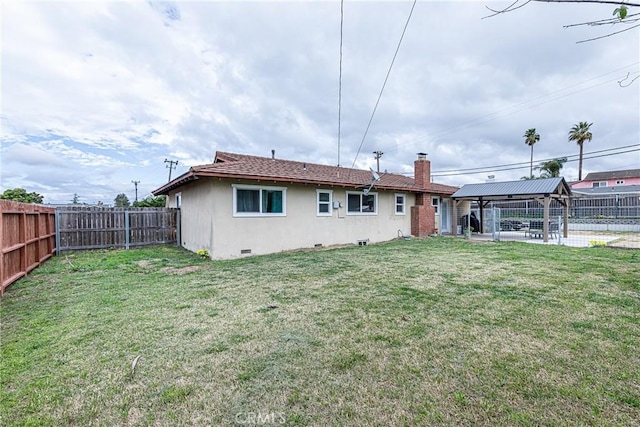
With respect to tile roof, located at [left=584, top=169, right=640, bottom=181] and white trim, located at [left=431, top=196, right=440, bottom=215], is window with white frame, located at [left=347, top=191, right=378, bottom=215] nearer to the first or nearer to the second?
white trim, located at [left=431, top=196, right=440, bottom=215]

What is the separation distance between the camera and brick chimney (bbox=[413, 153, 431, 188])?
52.7 ft

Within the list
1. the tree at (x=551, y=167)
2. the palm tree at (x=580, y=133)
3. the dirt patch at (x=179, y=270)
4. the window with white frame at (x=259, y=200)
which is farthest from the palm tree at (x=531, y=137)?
the dirt patch at (x=179, y=270)

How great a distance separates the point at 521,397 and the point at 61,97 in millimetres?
14416

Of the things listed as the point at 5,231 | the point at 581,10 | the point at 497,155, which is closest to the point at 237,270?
the point at 5,231

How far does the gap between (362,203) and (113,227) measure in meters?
10.1

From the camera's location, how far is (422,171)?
16.1m

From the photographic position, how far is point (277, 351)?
10.1ft

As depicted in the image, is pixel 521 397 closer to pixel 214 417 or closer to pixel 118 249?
pixel 214 417

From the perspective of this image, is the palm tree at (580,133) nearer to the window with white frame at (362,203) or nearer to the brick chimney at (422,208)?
the brick chimney at (422,208)

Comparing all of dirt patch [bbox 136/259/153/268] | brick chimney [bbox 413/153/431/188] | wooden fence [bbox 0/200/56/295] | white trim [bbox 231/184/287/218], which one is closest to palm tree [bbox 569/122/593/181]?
brick chimney [bbox 413/153/431/188]

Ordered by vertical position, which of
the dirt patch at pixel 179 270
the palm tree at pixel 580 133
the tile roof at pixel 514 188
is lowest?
the dirt patch at pixel 179 270

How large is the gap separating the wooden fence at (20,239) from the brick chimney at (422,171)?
15319 mm

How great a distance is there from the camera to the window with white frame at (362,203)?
41.5 ft

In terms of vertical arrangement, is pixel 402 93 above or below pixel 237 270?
above
